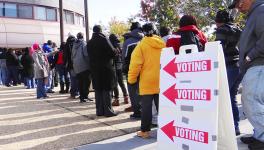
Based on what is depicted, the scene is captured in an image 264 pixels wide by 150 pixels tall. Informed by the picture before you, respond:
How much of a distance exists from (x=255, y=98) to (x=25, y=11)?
3387 centimetres

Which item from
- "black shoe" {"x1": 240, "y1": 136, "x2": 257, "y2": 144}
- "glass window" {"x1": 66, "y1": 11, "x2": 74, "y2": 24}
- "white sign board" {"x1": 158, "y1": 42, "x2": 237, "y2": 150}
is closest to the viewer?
"white sign board" {"x1": 158, "y1": 42, "x2": 237, "y2": 150}

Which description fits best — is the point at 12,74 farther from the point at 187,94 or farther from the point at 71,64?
the point at 187,94

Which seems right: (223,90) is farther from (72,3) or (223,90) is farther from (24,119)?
(72,3)

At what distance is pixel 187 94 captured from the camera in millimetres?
4223

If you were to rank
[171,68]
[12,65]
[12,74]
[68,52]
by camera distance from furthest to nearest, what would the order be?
[12,74], [12,65], [68,52], [171,68]

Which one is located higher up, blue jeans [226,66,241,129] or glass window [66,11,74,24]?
glass window [66,11,74,24]

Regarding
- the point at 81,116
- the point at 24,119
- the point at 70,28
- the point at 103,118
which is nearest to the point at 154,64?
the point at 103,118

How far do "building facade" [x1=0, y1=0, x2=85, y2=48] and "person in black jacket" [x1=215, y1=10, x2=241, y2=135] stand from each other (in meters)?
27.8

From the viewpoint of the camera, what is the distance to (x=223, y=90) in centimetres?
405

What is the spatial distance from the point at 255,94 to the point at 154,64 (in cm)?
194

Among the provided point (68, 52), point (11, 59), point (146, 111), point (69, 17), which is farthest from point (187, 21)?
point (69, 17)

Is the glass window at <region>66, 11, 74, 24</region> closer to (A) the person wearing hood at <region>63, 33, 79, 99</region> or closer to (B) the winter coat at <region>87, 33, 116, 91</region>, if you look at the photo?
(A) the person wearing hood at <region>63, 33, 79, 99</region>

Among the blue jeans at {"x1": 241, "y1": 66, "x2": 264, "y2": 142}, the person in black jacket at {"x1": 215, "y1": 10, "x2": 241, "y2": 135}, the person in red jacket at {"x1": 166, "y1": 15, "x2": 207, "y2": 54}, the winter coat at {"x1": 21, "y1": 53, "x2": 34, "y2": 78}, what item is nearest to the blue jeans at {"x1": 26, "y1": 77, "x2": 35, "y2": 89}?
the winter coat at {"x1": 21, "y1": 53, "x2": 34, "y2": 78}

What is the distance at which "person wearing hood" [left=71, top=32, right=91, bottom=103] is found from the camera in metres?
10.3
